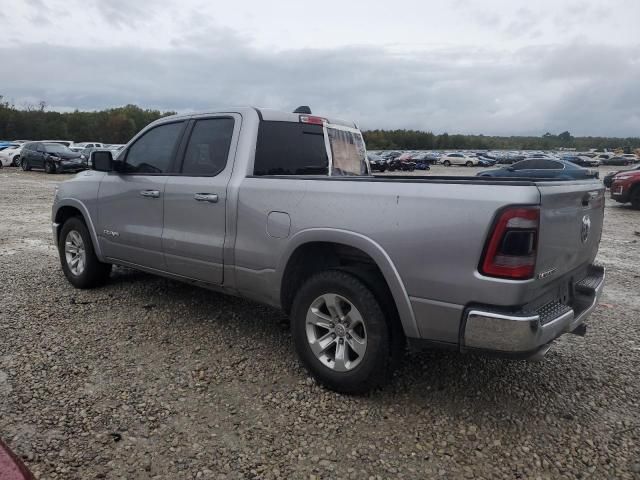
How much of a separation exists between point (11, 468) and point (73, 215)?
369cm

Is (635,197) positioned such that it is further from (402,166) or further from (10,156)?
(10,156)

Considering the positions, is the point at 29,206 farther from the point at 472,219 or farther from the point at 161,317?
the point at 472,219

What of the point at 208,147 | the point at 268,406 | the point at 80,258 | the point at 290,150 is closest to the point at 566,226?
the point at 268,406

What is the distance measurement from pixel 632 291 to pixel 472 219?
14.9 feet

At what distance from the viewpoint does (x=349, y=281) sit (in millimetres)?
3119

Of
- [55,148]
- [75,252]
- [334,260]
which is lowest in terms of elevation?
[75,252]

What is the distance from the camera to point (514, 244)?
8.32 ft

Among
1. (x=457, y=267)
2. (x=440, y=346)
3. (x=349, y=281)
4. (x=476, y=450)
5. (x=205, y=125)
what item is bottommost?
(x=476, y=450)

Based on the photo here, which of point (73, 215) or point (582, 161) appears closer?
point (73, 215)

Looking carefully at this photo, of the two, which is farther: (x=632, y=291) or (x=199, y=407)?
(x=632, y=291)

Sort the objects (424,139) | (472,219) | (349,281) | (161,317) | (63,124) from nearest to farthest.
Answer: (472,219)
(349,281)
(161,317)
(63,124)
(424,139)

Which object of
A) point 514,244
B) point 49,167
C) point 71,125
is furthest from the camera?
point 71,125

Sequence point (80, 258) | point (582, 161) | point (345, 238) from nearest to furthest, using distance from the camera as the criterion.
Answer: point (345, 238), point (80, 258), point (582, 161)

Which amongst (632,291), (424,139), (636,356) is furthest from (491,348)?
(424,139)
